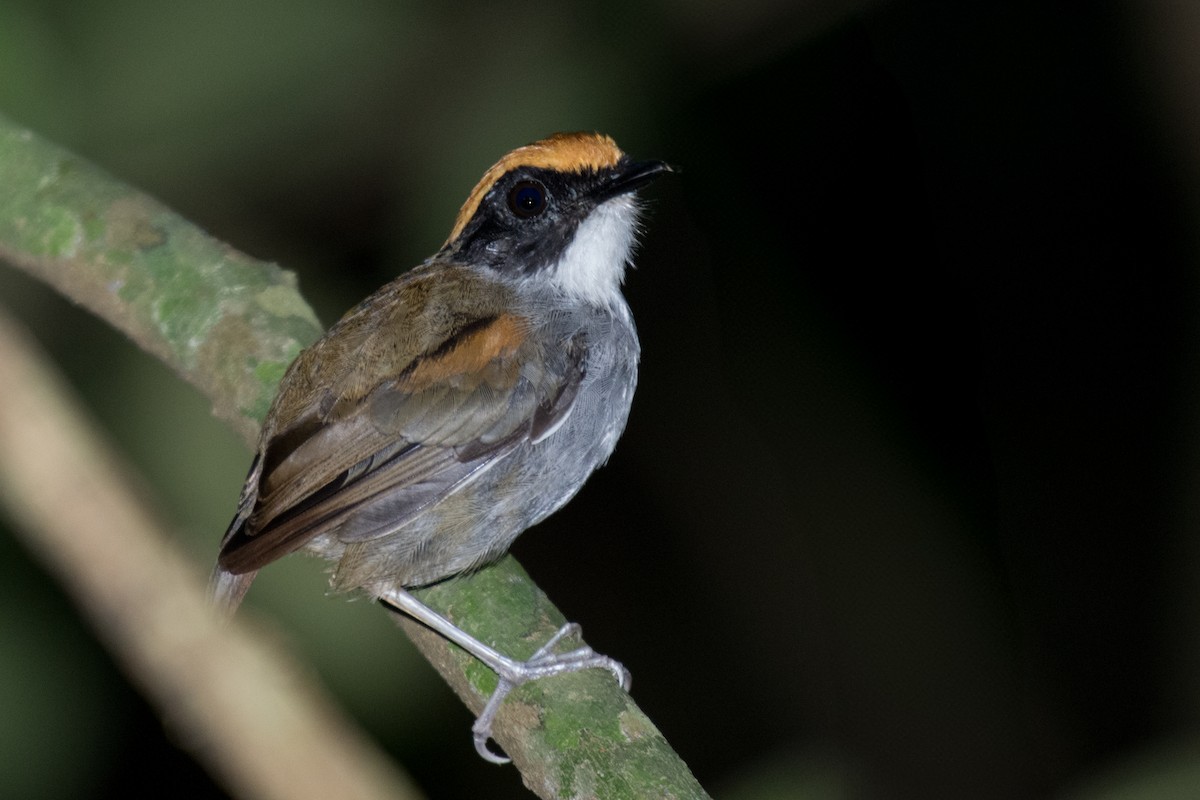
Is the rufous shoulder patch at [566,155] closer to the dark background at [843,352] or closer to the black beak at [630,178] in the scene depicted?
the black beak at [630,178]

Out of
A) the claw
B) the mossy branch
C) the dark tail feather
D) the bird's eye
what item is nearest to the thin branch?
the claw

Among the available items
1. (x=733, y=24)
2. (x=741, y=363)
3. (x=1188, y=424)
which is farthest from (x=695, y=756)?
(x=733, y=24)

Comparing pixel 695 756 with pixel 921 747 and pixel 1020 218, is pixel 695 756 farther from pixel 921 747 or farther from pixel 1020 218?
pixel 1020 218

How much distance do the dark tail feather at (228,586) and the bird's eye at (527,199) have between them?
1.45 metres

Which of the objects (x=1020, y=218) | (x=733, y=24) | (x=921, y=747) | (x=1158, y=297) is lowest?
(x=921, y=747)

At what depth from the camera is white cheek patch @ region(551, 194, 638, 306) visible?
4.17m

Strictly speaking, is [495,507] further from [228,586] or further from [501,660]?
[228,586]

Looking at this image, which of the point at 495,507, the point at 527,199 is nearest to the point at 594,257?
the point at 527,199

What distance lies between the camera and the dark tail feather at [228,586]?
3521 millimetres

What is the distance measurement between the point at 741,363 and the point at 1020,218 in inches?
58.1

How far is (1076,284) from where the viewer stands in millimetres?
5996

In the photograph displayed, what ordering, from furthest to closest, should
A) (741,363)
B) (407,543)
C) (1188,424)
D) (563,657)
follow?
(741,363) → (1188,424) → (407,543) → (563,657)

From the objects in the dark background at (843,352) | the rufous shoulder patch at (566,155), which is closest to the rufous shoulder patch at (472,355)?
the rufous shoulder patch at (566,155)

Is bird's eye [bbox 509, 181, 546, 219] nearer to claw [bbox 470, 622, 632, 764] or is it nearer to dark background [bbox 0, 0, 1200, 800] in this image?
dark background [bbox 0, 0, 1200, 800]
